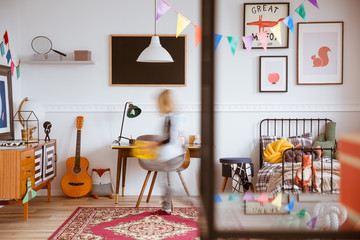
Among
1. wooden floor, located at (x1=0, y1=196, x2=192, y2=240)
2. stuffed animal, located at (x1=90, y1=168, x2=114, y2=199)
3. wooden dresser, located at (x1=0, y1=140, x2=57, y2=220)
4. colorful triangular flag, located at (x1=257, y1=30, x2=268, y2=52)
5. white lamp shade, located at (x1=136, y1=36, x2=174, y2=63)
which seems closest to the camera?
wooden floor, located at (x1=0, y1=196, x2=192, y2=240)

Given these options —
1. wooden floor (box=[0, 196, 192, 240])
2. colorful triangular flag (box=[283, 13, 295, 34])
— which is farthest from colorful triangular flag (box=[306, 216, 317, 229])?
colorful triangular flag (box=[283, 13, 295, 34])

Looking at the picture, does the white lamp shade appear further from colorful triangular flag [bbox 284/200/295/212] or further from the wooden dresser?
colorful triangular flag [bbox 284/200/295/212]

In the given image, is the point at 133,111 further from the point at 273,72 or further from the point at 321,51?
the point at 321,51

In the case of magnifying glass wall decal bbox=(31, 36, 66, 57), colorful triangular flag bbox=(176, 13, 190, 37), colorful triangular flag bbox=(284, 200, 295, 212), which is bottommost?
colorful triangular flag bbox=(284, 200, 295, 212)

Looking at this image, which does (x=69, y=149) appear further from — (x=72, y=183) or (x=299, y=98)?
(x=299, y=98)

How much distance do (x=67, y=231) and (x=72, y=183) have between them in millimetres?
1396

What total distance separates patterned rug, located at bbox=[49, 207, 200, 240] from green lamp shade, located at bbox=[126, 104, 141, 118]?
113 centimetres

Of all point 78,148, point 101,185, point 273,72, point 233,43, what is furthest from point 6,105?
point 273,72

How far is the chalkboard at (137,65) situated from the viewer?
5234 mm

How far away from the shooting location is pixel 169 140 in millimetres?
3562

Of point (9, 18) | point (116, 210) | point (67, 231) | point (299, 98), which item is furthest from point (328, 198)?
point (9, 18)

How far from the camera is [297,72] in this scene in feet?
17.1

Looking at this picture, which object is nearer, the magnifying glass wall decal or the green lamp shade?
the green lamp shade

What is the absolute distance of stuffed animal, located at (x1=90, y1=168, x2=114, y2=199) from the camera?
5.07 m
